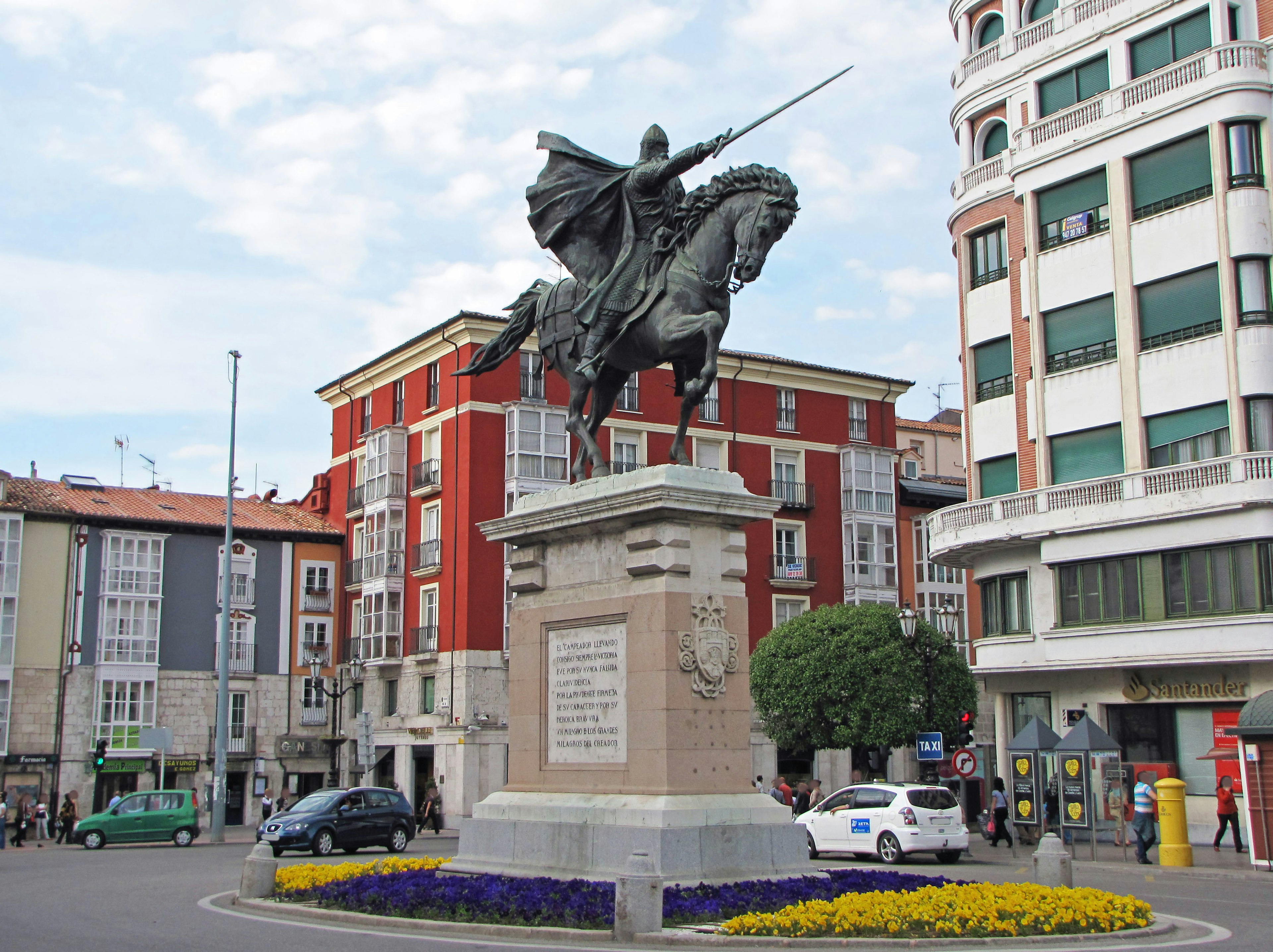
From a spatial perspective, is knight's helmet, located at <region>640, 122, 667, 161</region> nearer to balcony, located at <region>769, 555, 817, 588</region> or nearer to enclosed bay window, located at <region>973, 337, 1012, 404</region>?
enclosed bay window, located at <region>973, 337, 1012, 404</region>

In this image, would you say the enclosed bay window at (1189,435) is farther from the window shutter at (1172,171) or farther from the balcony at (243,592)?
the balcony at (243,592)

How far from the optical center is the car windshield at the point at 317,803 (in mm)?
30547

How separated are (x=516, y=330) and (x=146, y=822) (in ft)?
85.3

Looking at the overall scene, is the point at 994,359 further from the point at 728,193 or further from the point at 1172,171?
the point at 728,193

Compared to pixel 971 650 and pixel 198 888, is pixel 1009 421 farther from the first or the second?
pixel 198 888

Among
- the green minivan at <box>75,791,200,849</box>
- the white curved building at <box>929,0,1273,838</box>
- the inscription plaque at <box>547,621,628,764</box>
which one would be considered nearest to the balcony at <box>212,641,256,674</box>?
the green minivan at <box>75,791,200,849</box>

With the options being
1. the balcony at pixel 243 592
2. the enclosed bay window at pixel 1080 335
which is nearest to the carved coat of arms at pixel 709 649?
the enclosed bay window at pixel 1080 335

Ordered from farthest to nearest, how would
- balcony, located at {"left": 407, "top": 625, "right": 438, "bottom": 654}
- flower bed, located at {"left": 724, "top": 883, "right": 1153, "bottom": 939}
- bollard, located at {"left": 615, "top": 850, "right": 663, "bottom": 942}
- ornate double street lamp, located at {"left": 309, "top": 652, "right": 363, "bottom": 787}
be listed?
1. ornate double street lamp, located at {"left": 309, "top": 652, "right": 363, "bottom": 787}
2. balcony, located at {"left": 407, "top": 625, "right": 438, "bottom": 654}
3. flower bed, located at {"left": 724, "top": 883, "right": 1153, "bottom": 939}
4. bollard, located at {"left": 615, "top": 850, "right": 663, "bottom": 942}

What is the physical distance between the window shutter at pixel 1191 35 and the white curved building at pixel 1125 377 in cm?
6

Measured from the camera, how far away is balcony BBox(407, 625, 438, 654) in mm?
50969

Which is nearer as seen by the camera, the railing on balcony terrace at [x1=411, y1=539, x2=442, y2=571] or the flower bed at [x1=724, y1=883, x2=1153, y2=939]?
the flower bed at [x1=724, y1=883, x2=1153, y2=939]

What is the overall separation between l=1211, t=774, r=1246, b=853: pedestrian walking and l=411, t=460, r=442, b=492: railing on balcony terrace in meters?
31.5

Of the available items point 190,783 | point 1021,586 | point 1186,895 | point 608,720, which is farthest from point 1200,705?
point 190,783

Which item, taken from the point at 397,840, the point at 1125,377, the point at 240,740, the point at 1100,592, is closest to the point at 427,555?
the point at 240,740
